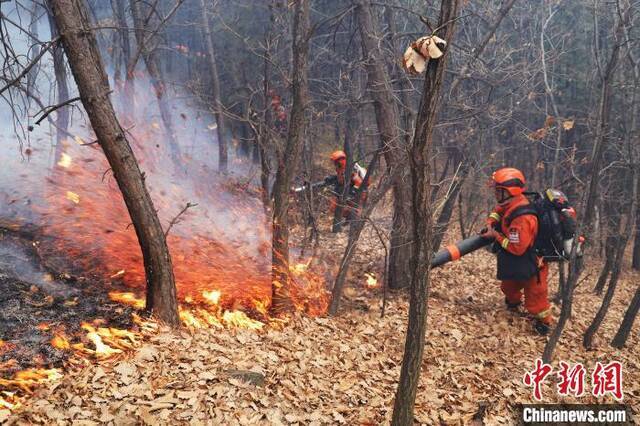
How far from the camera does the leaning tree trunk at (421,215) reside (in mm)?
2865

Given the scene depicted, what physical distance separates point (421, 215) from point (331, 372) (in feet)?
9.34

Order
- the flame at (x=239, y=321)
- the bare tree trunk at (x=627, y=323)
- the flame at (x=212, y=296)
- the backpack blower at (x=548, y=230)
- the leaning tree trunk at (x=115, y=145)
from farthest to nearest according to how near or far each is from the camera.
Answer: the backpack blower at (x=548, y=230) < the bare tree trunk at (x=627, y=323) < the flame at (x=212, y=296) < the flame at (x=239, y=321) < the leaning tree trunk at (x=115, y=145)

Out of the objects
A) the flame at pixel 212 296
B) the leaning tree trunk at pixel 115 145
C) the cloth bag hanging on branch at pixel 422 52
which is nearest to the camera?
the cloth bag hanging on branch at pixel 422 52

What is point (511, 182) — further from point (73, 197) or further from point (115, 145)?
point (73, 197)

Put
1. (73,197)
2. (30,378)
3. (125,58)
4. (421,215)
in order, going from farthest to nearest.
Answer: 1. (125,58)
2. (73,197)
3. (30,378)
4. (421,215)

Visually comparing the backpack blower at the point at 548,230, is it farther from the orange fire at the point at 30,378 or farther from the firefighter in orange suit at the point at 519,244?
the orange fire at the point at 30,378

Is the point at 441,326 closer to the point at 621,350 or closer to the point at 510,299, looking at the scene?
the point at 510,299

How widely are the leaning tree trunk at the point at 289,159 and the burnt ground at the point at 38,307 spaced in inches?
82.0

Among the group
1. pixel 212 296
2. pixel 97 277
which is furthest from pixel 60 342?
pixel 212 296

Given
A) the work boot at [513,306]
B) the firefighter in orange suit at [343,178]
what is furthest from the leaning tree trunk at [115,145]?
the firefighter in orange suit at [343,178]

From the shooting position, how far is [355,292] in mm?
8250

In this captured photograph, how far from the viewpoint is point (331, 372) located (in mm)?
5203

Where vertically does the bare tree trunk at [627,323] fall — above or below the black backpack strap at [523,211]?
below

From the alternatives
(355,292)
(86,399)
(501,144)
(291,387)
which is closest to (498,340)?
(355,292)
